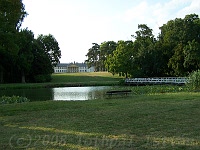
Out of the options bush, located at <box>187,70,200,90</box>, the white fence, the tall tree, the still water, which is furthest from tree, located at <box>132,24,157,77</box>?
bush, located at <box>187,70,200,90</box>

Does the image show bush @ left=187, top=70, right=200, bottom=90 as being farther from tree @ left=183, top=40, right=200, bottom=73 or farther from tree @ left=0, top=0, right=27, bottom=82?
tree @ left=183, top=40, right=200, bottom=73

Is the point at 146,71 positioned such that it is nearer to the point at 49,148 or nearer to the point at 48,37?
the point at 48,37

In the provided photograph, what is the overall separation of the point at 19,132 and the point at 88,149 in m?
3.00

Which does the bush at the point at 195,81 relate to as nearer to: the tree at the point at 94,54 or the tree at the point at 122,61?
the tree at the point at 122,61

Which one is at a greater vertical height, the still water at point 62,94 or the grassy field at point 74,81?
the grassy field at point 74,81

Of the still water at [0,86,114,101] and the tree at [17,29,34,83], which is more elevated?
the tree at [17,29,34,83]

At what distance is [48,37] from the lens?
78.1 metres

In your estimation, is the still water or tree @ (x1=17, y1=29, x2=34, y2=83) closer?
the still water

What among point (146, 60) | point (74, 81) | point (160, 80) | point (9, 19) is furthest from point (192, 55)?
point (9, 19)

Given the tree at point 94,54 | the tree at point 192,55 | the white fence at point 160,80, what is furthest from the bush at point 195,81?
the tree at point 94,54

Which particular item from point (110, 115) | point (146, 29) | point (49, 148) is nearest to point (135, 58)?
point (146, 29)

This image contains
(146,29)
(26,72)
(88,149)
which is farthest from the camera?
(146,29)

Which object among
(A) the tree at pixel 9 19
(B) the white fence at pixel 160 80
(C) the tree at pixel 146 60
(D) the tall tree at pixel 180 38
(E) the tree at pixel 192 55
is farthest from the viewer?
(C) the tree at pixel 146 60

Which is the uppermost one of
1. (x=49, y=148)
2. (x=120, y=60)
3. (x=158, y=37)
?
(x=158, y=37)
